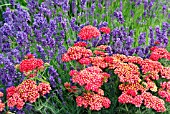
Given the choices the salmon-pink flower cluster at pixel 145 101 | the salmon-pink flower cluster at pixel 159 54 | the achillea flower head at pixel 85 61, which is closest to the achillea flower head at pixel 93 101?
the salmon-pink flower cluster at pixel 145 101

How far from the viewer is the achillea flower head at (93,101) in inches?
92.6

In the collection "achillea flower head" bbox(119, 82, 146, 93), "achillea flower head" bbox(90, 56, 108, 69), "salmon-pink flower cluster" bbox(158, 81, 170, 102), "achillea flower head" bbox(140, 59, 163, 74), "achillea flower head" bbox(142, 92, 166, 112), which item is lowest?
"achillea flower head" bbox(142, 92, 166, 112)

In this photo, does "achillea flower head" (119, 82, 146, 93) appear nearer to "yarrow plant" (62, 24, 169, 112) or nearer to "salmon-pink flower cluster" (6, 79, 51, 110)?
"yarrow plant" (62, 24, 169, 112)

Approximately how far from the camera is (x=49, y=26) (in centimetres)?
330

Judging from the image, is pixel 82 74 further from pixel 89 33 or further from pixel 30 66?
pixel 89 33

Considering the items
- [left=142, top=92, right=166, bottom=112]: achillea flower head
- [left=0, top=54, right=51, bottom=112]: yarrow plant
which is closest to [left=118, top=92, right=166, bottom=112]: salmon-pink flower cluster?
[left=142, top=92, right=166, bottom=112]: achillea flower head

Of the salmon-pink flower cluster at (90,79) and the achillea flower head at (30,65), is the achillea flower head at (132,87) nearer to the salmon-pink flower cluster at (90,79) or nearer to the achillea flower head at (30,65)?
the salmon-pink flower cluster at (90,79)

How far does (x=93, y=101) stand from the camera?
237 cm

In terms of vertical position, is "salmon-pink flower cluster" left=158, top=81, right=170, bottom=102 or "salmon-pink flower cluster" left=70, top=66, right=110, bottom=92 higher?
"salmon-pink flower cluster" left=70, top=66, right=110, bottom=92

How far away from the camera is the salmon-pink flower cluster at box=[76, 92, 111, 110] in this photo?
7.72ft

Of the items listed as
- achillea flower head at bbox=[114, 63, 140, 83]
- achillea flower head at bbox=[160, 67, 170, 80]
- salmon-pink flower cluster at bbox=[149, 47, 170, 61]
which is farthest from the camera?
salmon-pink flower cluster at bbox=[149, 47, 170, 61]

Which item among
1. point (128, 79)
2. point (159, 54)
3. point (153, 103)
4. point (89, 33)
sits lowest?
point (153, 103)

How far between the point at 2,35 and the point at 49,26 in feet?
1.38

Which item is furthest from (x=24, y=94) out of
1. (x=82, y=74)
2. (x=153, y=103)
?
(x=153, y=103)
